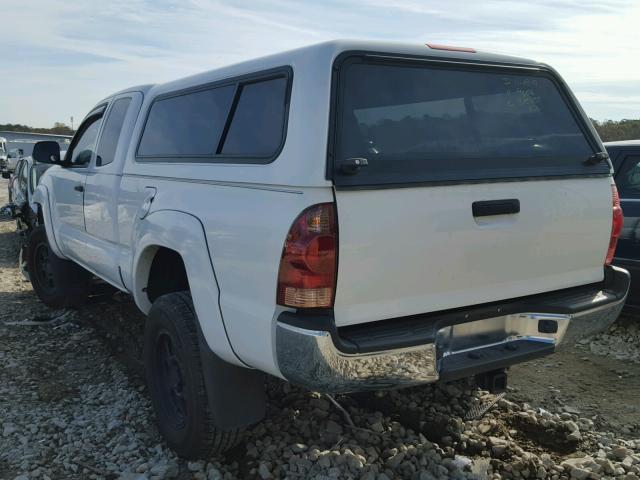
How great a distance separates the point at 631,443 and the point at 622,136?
23796mm

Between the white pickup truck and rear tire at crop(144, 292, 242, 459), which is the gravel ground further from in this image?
the white pickup truck

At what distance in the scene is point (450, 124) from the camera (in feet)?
9.23

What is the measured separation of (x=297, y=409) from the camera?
3688 mm

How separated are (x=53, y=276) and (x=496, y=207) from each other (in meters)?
4.63

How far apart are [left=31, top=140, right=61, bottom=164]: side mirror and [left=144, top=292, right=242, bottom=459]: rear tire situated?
8.20ft

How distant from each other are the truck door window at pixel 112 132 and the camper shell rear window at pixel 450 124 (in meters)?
2.34

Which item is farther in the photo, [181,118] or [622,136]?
[622,136]

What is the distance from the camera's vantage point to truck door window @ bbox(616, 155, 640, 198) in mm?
5031

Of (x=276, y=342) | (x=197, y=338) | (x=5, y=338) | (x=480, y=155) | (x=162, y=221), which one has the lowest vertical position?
(x=5, y=338)

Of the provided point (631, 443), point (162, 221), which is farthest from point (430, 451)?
point (162, 221)

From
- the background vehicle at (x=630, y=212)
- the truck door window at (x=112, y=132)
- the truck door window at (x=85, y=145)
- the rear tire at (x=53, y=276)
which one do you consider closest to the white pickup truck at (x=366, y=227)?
the truck door window at (x=112, y=132)

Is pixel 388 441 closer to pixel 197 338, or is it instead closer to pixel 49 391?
pixel 197 338

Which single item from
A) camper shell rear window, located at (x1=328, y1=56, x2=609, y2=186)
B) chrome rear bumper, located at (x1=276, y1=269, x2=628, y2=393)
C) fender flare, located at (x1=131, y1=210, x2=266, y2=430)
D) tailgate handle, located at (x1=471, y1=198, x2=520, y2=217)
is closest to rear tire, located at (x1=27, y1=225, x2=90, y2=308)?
fender flare, located at (x1=131, y1=210, x2=266, y2=430)

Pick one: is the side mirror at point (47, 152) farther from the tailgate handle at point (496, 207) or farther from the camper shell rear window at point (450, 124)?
the tailgate handle at point (496, 207)
